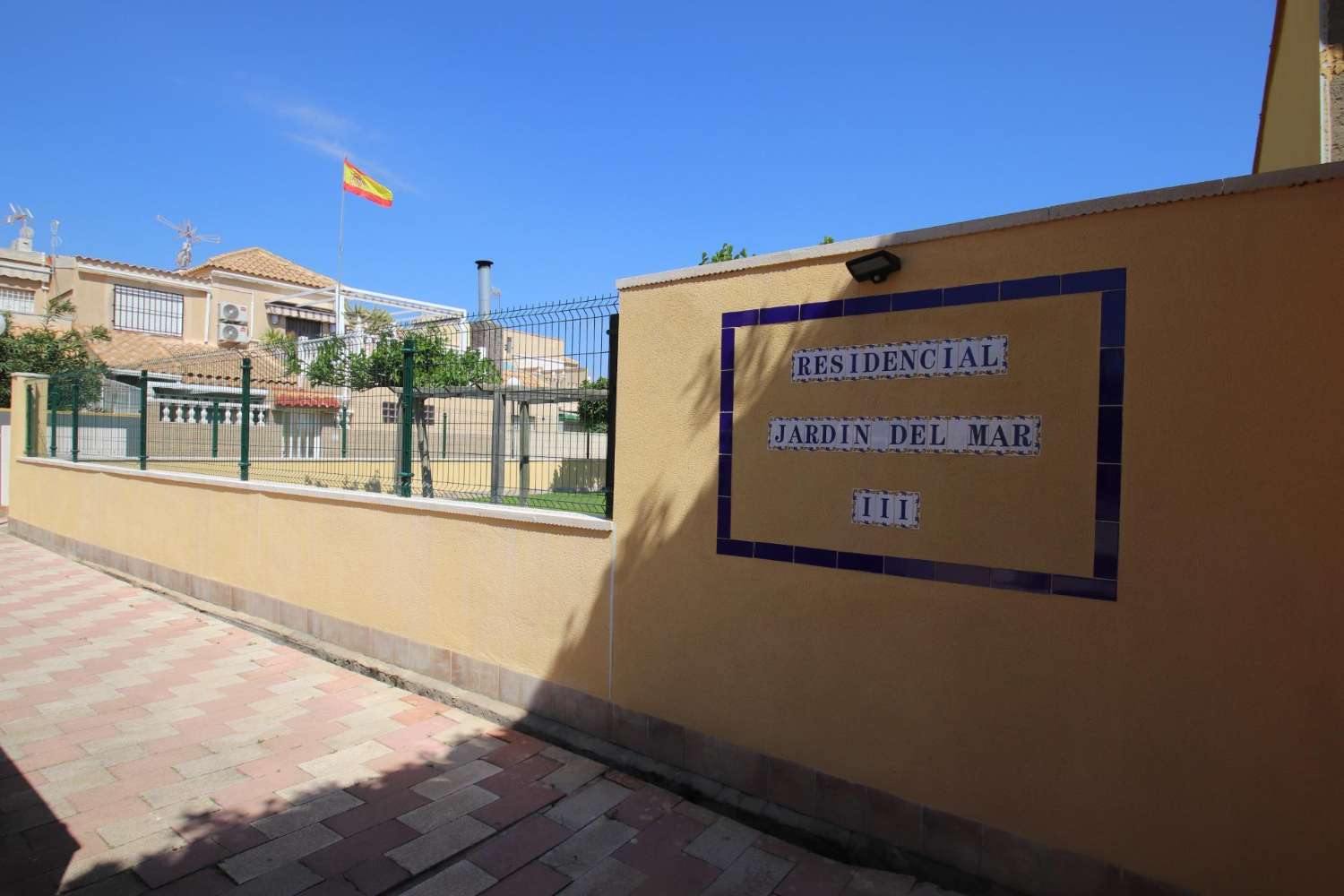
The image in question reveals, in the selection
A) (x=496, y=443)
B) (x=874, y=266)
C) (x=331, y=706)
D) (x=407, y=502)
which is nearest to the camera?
(x=874, y=266)

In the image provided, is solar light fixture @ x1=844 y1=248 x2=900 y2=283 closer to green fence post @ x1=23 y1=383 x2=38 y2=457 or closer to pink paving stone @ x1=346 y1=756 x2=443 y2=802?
pink paving stone @ x1=346 y1=756 x2=443 y2=802

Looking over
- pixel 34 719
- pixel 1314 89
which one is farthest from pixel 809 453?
pixel 34 719

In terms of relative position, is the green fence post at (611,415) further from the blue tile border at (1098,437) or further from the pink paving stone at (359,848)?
the pink paving stone at (359,848)

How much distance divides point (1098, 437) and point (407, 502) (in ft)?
15.0

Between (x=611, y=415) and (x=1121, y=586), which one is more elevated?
(x=611, y=415)

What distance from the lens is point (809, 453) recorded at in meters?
3.46

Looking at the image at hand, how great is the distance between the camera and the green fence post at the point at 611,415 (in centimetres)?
426

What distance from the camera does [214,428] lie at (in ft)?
27.6

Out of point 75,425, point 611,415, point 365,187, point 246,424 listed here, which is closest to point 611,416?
point 611,415

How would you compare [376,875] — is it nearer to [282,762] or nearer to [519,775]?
[519,775]

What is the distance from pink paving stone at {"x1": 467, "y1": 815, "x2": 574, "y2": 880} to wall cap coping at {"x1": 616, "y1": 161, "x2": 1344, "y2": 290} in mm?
2882

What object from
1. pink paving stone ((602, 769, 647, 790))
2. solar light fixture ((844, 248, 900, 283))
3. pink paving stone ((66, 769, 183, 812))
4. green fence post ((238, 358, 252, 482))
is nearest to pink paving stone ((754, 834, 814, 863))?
pink paving stone ((602, 769, 647, 790))

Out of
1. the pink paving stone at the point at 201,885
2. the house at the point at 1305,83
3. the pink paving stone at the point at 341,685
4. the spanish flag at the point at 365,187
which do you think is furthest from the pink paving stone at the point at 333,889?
the spanish flag at the point at 365,187

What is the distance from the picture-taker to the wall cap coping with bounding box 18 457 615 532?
14.5ft
